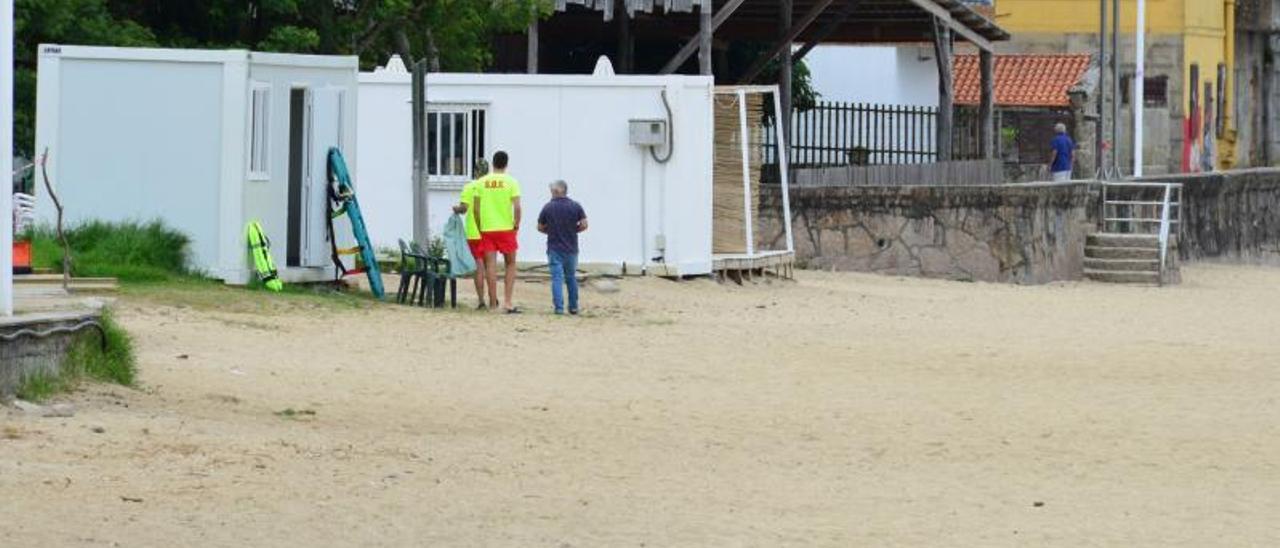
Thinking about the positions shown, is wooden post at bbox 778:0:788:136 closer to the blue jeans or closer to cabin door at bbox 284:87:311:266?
the blue jeans

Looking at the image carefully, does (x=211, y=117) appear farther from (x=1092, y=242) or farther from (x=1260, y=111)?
(x=1260, y=111)

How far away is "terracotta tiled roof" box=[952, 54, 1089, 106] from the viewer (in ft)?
182

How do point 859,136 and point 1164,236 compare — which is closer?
point 1164,236

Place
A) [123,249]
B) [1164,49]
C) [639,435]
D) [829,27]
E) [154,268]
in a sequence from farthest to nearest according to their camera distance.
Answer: [1164,49], [829,27], [154,268], [123,249], [639,435]

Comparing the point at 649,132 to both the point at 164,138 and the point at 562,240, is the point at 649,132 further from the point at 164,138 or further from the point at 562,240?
the point at 164,138

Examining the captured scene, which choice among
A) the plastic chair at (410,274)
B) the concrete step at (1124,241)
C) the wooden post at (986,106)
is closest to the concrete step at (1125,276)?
the concrete step at (1124,241)

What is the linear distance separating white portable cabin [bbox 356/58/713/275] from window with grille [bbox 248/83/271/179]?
4385 mm

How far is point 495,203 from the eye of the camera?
77.0 feet

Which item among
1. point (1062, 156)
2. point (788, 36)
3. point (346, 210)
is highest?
point (788, 36)

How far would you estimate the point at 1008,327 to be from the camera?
25438 mm

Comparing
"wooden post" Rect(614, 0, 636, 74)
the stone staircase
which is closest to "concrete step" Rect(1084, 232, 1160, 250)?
the stone staircase

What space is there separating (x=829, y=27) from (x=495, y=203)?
55.6 feet

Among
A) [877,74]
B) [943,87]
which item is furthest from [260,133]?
[877,74]

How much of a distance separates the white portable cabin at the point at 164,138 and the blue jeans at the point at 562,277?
257 cm
